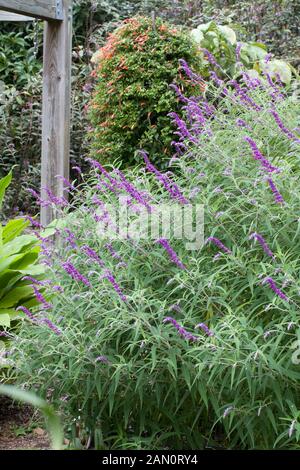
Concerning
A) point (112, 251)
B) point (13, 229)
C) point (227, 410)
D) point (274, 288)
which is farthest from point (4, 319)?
point (274, 288)

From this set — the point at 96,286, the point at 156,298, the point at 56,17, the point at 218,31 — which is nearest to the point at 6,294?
the point at 96,286

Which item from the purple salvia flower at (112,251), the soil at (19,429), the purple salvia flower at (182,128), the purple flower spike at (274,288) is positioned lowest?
the soil at (19,429)

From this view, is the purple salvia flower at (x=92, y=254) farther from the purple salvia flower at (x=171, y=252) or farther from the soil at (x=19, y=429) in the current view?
the soil at (x=19, y=429)

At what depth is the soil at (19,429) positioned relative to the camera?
150 inches

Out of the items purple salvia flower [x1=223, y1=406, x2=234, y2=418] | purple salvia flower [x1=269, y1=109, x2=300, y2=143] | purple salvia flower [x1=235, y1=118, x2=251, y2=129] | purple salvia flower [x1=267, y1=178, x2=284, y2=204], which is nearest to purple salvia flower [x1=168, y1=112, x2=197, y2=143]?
purple salvia flower [x1=235, y1=118, x2=251, y2=129]

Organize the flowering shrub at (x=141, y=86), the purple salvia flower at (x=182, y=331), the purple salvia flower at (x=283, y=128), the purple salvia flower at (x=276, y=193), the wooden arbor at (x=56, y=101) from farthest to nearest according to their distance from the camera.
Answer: the flowering shrub at (x=141, y=86), the wooden arbor at (x=56, y=101), the purple salvia flower at (x=283, y=128), the purple salvia flower at (x=276, y=193), the purple salvia flower at (x=182, y=331)

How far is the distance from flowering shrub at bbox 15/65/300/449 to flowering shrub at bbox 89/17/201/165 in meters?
3.23

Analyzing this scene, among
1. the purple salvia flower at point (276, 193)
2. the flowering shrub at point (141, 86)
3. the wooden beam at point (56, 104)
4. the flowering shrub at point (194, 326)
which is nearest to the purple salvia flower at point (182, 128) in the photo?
the flowering shrub at point (194, 326)

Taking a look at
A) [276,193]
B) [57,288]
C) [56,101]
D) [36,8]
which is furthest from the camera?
[56,101]

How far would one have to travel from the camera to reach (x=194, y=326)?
2.93m

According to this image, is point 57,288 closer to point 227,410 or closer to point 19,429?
point 227,410

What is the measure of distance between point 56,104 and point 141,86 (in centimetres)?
107

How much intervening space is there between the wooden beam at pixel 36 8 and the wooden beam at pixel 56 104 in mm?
106

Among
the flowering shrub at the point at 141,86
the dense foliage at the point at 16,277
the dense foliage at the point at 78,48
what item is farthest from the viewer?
the dense foliage at the point at 78,48
